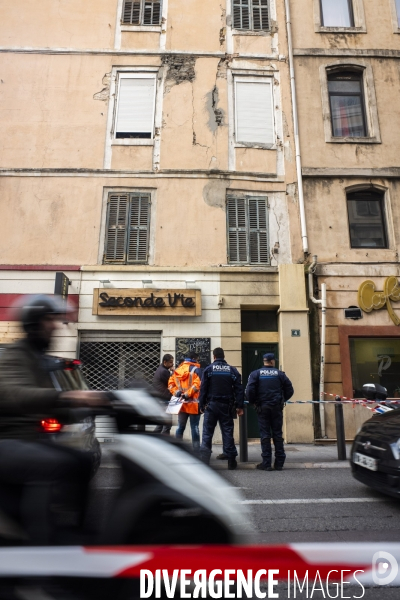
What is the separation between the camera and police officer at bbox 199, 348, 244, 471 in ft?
24.2

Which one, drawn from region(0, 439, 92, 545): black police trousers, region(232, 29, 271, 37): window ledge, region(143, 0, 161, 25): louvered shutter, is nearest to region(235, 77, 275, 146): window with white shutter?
region(232, 29, 271, 37): window ledge

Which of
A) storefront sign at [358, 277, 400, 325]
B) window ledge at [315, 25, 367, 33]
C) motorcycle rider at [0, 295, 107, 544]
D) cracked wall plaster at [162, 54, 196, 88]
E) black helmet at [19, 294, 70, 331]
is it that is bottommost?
motorcycle rider at [0, 295, 107, 544]

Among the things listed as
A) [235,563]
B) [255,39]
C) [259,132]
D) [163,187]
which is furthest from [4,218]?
[235,563]

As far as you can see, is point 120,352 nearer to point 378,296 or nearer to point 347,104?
point 378,296

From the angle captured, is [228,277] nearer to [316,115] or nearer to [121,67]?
[316,115]

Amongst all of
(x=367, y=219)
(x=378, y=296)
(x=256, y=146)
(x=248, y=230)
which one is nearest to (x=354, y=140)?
(x=367, y=219)

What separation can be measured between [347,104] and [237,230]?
17.8 ft

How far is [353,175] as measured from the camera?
41.1 feet

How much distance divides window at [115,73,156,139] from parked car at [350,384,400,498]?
403 inches

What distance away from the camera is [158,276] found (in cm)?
1161

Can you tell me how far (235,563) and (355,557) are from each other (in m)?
0.43

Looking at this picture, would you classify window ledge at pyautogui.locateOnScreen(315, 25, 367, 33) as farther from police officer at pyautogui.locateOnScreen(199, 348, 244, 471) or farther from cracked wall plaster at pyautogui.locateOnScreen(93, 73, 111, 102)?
police officer at pyautogui.locateOnScreen(199, 348, 244, 471)

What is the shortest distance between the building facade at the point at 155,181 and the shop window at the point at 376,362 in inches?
57.9

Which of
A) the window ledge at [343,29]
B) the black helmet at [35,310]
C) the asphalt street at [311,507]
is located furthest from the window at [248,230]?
the black helmet at [35,310]
